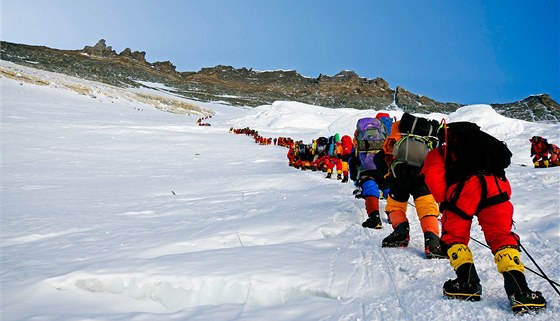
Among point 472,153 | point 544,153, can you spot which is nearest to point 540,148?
point 544,153

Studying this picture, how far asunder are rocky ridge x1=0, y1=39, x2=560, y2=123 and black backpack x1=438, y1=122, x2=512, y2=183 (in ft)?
220

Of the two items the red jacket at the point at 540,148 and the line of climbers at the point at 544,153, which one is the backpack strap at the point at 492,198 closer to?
the line of climbers at the point at 544,153

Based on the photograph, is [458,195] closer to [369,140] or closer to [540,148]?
[369,140]

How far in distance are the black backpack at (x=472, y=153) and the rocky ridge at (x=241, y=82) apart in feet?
220

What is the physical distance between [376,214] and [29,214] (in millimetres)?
4906

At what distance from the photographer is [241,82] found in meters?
124

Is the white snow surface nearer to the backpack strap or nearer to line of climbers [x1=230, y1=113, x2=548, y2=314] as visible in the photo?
line of climbers [x1=230, y1=113, x2=548, y2=314]

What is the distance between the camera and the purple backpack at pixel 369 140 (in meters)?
4.52

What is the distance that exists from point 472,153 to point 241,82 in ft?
412

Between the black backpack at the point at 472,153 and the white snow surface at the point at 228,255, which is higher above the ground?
the black backpack at the point at 472,153

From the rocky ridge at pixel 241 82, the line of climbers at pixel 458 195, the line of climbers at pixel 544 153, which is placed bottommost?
the line of climbers at pixel 458 195

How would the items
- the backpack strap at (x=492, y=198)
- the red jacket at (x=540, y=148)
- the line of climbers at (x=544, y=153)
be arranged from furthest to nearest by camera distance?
the red jacket at (x=540, y=148) < the line of climbers at (x=544, y=153) < the backpack strap at (x=492, y=198)

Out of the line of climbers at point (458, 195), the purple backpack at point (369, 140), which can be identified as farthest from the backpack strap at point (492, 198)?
the purple backpack at point (369, 140)

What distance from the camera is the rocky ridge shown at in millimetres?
77500
